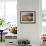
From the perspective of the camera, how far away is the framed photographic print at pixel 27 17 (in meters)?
5.57

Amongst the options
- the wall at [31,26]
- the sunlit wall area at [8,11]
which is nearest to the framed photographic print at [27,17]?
the wall at [31,26]

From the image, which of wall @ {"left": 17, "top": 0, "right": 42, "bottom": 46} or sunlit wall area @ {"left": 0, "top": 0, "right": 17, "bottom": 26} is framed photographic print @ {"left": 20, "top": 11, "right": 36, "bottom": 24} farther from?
sunlit wall area @ {"left": 0, "top": 0, "right": 17, "bottom": 26}

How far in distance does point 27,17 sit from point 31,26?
15.3 inches

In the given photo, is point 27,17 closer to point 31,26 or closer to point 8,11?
point 31,26

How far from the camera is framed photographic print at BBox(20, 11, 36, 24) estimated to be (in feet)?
18.3

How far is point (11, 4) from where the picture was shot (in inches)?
295

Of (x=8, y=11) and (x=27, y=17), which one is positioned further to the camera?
(x=8, y=11)

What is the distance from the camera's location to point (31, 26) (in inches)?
220

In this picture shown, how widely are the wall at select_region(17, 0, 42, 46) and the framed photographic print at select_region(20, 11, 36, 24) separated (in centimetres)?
12

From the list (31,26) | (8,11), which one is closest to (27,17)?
(31,26)

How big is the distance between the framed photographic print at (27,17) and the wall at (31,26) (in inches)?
4.7

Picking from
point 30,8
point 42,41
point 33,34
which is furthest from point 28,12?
point 42,41

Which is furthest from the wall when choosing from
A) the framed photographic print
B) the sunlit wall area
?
the sunlit wall area

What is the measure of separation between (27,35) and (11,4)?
2.51 m
